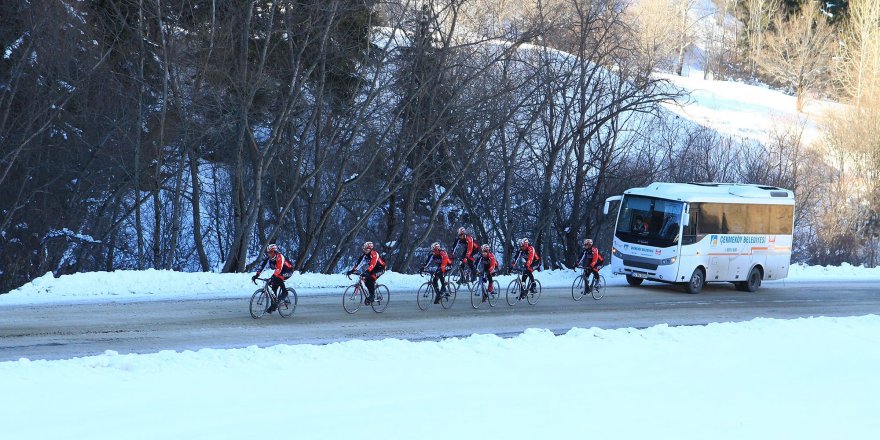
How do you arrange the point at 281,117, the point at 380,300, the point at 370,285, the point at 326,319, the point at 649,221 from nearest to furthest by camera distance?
the point at 326,319, the point at 370,285, the point at 380,300, the point at 281,117, the point at 649,221

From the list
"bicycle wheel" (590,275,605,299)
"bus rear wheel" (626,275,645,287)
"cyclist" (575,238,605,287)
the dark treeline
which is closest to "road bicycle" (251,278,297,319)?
"cyclist" (575,238,605,287)

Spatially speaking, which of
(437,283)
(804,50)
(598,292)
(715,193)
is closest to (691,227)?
(715,193)

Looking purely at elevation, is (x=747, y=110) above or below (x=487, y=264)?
above

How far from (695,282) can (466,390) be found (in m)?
17.2

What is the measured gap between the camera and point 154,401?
11.7 metres

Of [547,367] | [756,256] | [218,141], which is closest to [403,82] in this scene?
[218,141]

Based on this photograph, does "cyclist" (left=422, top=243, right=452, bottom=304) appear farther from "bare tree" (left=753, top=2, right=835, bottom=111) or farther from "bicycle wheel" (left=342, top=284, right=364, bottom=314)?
"bare tree" (left=753, top=2, right=835, bottom=111)

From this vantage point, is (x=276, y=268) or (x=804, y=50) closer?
(x=276, y=268)

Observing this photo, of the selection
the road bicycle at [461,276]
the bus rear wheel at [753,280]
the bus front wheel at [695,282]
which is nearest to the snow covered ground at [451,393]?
the road bicycle at [461,276]

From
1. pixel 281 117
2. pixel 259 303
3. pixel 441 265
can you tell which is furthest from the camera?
pixel 281 117

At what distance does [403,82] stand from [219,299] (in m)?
12.5

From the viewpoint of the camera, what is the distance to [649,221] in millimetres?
28828

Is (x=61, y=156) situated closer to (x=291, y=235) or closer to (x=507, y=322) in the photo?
(x=291, y=235)

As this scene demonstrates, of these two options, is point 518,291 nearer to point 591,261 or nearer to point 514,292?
point 514,292
